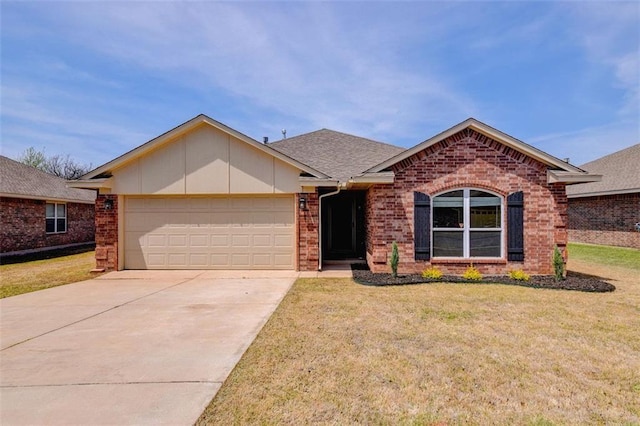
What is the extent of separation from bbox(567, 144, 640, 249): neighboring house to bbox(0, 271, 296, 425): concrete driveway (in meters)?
17.5

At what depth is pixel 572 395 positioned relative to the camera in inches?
135

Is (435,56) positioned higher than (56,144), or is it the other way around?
(56,144)

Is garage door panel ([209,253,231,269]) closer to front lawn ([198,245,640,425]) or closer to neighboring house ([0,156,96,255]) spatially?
front lawn ([198,245,640,425])

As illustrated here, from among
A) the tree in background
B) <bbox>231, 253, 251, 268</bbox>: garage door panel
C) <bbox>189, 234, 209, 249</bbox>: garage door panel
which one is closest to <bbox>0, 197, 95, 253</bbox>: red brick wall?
<bbox>189, 234, 209, 249</bbox>: garage door panel

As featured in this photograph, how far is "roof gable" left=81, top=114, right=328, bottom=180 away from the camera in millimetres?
10625

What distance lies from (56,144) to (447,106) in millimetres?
43343

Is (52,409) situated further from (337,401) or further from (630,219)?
(630,219)

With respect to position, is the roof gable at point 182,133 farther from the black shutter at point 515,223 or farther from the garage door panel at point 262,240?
the black shutter at point 515,223

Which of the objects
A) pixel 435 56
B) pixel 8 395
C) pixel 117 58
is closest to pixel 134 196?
pixel 117 58

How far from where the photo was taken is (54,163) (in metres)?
43.3

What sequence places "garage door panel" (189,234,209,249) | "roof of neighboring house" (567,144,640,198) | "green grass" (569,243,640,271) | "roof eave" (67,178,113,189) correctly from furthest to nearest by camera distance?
1. "roof of neighboring house" (567,144,640,198)
2. "green grass" (569,243,640,271)
3. "garage door panel" (189,234,209,249)
4. "roof eave" (67,178,113,189)

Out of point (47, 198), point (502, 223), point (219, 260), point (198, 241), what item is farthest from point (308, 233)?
point (47, 198)

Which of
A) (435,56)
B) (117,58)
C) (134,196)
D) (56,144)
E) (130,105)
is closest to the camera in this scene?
(134,196)

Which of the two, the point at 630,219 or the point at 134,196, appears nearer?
the point at 134,196
